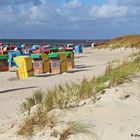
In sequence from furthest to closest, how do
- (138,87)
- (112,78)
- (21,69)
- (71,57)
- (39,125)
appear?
(71,57) → (21,69) → (112,78) → (138,87) → (39,125)

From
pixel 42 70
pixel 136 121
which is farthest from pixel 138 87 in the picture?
pixel 42 70

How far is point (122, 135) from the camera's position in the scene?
5391 millimetres

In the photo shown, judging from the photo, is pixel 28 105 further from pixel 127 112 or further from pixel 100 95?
pixel 127 112

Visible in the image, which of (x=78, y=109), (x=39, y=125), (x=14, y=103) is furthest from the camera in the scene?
(x=14, y=103)

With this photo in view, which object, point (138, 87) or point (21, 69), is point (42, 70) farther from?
point (138, 87)

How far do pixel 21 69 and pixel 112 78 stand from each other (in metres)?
9.73

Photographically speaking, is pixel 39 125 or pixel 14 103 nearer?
pixel 39 125

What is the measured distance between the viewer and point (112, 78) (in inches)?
327

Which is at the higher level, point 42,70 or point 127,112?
point 127,112

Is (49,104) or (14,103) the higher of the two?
(49,104)

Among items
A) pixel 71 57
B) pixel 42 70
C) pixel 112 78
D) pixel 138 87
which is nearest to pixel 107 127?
pixel 138 87

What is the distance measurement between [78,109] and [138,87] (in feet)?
4.77

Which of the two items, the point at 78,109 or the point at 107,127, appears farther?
the point at 78,109

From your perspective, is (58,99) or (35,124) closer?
(35,124)
